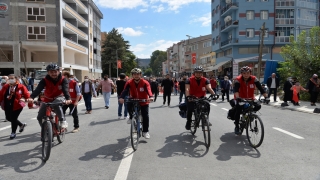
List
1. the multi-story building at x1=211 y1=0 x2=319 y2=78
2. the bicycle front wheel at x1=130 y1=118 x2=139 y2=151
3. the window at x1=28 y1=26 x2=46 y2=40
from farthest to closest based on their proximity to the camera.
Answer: the multi-story building at x1=211 y1=0 x2=319 y2=78, the window at x1=28 y1=26 x2=46 y2=40, the bicycle front wheel at x1=130 y1=118 x2=139 y2=151

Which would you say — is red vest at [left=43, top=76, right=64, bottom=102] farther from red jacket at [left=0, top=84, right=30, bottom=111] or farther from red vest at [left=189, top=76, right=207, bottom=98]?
red vest at [left=189, top=76, right=207, bottom=98]

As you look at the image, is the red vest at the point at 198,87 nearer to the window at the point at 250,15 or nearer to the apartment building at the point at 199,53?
the window at the point at 250,15

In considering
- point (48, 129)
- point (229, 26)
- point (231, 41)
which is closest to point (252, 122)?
point (48, 129)

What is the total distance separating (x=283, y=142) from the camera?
7172mm

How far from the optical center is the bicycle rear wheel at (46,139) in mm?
5607

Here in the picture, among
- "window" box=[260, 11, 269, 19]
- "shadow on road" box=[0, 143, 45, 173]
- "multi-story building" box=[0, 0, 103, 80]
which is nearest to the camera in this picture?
"shadow on road" box=[0, 143, 45, 173]

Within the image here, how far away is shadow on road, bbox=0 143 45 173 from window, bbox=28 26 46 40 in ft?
115

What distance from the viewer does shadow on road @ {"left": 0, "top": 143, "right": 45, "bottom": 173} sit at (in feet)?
17.1

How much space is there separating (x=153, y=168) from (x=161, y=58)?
167938 millimetres

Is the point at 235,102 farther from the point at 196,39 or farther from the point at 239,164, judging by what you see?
the point at 196,39

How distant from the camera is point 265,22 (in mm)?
48594

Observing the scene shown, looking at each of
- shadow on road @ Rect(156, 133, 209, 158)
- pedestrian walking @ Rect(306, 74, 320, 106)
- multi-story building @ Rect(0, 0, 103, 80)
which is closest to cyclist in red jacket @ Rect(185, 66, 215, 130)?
shadow on road @ Rect(156, 133, 209, 158)

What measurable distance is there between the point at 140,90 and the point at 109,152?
168cm

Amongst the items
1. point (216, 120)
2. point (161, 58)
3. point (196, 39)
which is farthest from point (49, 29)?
point (161, 58)
